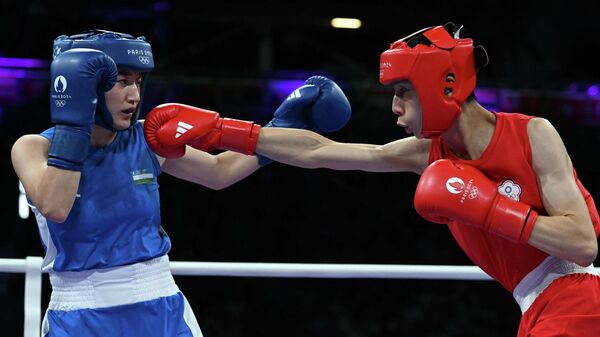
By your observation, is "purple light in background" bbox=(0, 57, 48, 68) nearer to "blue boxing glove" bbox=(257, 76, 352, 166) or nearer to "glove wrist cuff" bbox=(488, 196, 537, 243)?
"blue boxing glove" bbox=(257, 76, 352, 166)

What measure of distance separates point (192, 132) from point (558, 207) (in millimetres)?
902

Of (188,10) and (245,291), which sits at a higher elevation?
(188,10)

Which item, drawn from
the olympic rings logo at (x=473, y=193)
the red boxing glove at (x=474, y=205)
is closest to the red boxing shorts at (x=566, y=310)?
the red boxing glove at (x=474, y=205)

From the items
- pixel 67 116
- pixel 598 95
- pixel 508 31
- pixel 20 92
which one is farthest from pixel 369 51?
pixel 67 116

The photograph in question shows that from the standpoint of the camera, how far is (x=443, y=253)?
219 inches

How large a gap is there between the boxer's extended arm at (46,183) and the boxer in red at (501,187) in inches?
15.6

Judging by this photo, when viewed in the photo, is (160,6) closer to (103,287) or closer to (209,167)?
(209,167)

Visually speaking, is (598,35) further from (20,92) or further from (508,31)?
(20,92)

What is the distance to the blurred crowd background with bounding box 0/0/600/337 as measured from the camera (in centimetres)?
512

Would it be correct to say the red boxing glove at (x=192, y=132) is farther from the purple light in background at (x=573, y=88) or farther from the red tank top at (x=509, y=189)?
the purple light in background at (x=573, y=88)

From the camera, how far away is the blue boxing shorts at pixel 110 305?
203cm

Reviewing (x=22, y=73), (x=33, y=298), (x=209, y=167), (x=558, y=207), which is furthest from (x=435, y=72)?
(x=22, y=73)

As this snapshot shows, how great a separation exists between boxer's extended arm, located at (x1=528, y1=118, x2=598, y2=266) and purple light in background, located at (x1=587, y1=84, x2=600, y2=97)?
12.4 feet

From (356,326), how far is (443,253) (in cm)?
73
